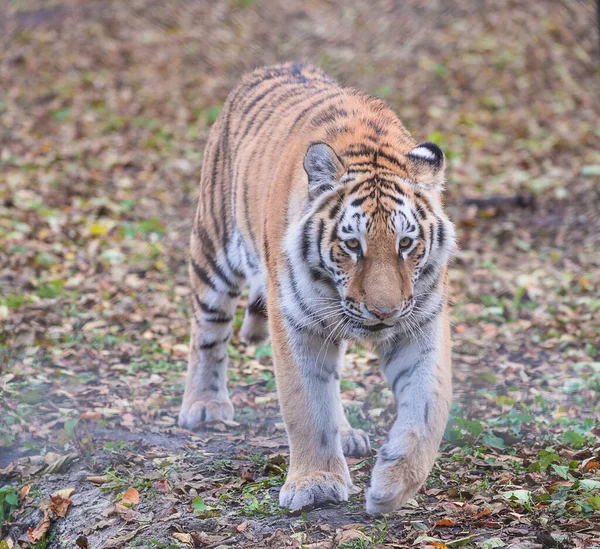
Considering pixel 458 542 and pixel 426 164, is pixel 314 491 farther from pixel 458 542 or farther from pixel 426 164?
pixel 426 164

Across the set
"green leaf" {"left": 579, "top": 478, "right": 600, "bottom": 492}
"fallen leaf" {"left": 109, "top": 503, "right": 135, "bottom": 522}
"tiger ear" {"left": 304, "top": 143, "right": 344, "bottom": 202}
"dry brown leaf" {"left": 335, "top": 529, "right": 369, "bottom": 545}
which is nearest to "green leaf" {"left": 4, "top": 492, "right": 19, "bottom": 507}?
"fallen leaf" {"left": 109, "top": 503, "right": 135, "bottom": 522}

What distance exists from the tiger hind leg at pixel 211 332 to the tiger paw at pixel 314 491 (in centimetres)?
132

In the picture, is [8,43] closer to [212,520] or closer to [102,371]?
[102,371]

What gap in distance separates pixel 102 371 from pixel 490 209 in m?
4.08

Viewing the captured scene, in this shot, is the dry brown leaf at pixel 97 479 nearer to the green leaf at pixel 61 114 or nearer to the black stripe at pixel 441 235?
the black stripe at pixel 441 235

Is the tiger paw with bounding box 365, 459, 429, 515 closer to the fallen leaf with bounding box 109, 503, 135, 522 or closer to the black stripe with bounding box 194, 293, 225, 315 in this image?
the fallen leaf with bounding box 109, 503, 135, 522

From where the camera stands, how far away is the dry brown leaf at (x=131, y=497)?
3617 mm

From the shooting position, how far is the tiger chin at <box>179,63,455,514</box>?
3.05 meters

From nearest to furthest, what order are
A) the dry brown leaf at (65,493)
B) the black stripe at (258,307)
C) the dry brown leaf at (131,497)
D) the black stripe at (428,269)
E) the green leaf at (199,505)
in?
the black stripe at (428,269)
the green leaf at (199,505)
the dry brown leaf at (131,497)
the dry brown leaf at (65,493)
the black stripe at (258,307)

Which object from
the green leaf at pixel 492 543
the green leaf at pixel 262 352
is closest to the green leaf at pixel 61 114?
the green leaf at pixel 262 352

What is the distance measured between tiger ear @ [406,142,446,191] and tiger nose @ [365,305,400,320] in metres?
0.54

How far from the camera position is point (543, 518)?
3154 mm

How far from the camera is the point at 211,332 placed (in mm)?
4711


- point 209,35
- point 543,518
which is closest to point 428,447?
point 543,518
